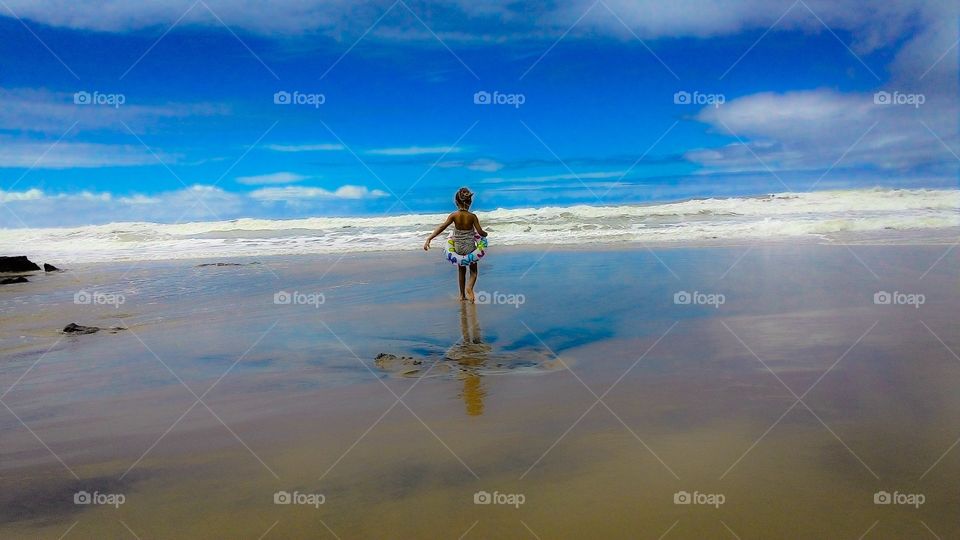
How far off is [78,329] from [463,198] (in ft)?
20.1

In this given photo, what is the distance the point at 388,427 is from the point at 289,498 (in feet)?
3.53

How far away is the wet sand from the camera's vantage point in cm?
320

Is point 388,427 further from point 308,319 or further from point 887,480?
point 308,319

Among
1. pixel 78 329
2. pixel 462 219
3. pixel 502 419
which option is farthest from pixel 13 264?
pixel 502 419

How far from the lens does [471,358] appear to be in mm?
6352

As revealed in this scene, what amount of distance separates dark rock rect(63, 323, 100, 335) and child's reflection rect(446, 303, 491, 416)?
4.90m

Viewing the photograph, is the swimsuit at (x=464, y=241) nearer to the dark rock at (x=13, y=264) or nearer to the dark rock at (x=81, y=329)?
the dark rock at (x=81, y=329)

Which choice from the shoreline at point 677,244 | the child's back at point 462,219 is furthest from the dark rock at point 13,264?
the child's back at point 462,219

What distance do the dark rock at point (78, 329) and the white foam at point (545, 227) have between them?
42.9 feet

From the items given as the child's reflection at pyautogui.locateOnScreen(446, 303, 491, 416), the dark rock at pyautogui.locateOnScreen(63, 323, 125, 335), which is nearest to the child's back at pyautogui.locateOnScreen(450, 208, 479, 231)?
the child's reflection at pyautogui.locateOnScreen(446, 303, 491, 416)

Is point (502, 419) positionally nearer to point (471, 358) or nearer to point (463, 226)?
point (471, 358)

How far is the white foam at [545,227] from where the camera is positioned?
2269cm

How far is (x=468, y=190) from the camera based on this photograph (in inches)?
449

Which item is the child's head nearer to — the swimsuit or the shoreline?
the swimsuit
